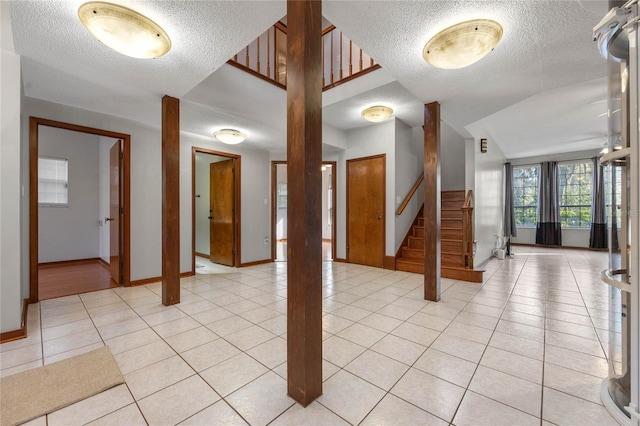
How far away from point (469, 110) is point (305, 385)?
401 cm

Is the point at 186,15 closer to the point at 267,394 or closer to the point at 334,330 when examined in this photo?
the point at 267,394

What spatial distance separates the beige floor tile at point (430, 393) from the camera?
57.7 inches

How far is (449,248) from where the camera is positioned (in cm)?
484

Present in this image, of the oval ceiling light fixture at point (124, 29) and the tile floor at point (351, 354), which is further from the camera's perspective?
the oval ceiling light fixture at point (124, 29)

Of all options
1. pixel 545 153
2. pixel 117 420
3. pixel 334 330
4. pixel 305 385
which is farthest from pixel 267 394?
pixel 545 153

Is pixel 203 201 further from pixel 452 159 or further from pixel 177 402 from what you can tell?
pixel 452 159

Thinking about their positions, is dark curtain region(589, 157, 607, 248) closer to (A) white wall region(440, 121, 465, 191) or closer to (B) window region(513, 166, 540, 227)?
(B) window region(513, 166, 540, 227)

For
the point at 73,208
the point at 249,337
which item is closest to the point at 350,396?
the point at 249,337

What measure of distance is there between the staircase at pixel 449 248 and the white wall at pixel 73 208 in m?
6.66

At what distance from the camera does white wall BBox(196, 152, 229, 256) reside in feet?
20.3

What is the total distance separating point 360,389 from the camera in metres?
1.63

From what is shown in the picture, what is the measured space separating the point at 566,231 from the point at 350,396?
9637 mm

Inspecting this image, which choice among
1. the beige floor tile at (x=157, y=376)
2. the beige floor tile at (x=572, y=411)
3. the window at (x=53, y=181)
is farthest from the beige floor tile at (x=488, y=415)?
the window at (x=53, y=181)

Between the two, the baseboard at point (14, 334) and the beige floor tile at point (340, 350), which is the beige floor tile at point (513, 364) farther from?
the baseboard at point (14, 334)
